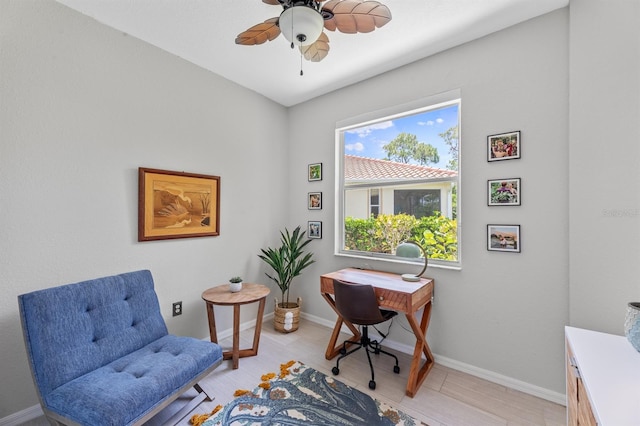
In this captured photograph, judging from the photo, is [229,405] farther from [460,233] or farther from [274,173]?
[274,173]

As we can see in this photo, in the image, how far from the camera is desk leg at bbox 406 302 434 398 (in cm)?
206

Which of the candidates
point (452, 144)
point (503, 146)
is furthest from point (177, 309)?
point (503, 146)

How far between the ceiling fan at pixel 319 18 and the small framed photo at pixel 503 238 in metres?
1.78

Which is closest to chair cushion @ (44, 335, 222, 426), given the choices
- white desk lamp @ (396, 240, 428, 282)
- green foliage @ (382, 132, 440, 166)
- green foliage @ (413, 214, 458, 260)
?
white desk lamp @ (396, 240, 428, 282)

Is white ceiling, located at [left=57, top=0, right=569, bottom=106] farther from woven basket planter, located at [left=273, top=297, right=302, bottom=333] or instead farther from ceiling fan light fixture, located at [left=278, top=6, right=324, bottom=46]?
woven basket planter, located at [left=273, top=297, right=302, bottom=333]

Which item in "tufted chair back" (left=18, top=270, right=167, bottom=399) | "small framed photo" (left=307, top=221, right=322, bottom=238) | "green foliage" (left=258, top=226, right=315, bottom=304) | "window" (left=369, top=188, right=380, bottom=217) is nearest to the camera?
"tufted chair back" (left=18, top=270, right=167, bottom=399)

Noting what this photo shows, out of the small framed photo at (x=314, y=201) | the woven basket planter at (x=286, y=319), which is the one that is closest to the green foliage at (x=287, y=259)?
the woven basket planter at (x=286, y=319)

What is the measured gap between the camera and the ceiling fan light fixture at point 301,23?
1.36 metres

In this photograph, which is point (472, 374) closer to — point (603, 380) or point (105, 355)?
point (603, 380)

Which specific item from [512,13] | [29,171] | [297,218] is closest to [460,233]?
[512,13]

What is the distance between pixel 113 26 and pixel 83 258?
1891mm

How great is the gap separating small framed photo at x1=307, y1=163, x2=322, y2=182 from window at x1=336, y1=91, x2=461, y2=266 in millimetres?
273

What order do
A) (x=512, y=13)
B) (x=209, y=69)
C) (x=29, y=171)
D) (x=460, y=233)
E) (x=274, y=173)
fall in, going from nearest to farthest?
(x=29, y=171) → (x=512, y=13) → (x=460, y=233) → (x=209, y=69) → (x=274, y=173)

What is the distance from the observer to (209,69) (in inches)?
112
